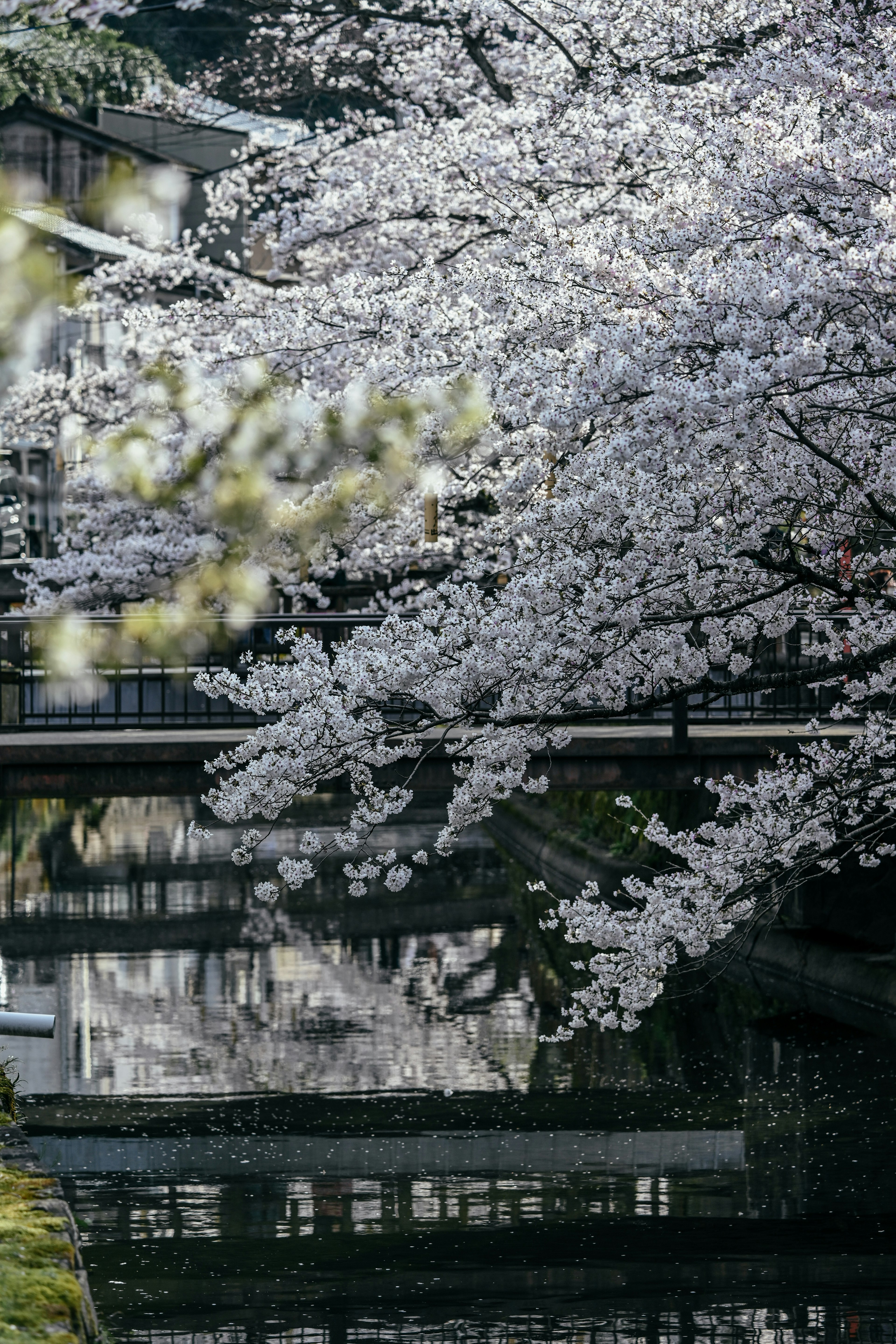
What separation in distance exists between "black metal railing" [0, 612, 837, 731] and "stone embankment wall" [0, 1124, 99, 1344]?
17.8 ft

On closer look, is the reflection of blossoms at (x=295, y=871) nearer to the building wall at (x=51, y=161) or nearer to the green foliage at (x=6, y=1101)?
the green foliage at (x=6, y=1101)

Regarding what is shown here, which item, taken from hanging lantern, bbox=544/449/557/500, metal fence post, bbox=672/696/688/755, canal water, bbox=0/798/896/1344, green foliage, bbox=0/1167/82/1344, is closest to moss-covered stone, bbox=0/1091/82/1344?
green foliage, bbox=0/1167/82/1344

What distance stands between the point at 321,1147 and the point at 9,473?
2713 cm

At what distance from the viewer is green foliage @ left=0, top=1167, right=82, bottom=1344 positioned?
4.77m

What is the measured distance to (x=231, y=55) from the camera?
3638 centimetres

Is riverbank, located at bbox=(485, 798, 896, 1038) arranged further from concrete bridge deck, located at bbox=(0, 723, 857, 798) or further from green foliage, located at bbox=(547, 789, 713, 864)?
concrete bridge deck, located at bbox=(0, 723, 857, 798)

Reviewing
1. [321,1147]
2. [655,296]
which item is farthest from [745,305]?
[321,1147]

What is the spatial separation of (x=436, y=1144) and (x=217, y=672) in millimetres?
3848

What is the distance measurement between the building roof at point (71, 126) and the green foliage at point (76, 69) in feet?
0.88

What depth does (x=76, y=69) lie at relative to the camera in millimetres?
41719

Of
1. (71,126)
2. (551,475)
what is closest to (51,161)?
(71,126)

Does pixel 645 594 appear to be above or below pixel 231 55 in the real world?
below

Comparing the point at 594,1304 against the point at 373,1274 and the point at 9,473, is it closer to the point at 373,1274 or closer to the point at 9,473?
the point at 373,1274

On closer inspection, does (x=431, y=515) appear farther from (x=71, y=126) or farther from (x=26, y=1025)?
(x=71, y=126)
